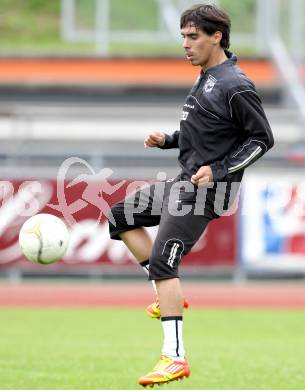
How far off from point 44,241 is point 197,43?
1702 mm

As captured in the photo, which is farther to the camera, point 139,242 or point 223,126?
point 139,242

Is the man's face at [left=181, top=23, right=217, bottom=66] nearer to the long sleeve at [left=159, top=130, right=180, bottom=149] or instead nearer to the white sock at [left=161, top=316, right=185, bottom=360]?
the long sleeve at [left=159, top=130, right=180, bottom=149]

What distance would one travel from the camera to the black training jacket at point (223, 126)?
6641mm

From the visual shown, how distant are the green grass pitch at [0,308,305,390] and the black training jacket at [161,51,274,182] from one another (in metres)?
1.61

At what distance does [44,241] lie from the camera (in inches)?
278

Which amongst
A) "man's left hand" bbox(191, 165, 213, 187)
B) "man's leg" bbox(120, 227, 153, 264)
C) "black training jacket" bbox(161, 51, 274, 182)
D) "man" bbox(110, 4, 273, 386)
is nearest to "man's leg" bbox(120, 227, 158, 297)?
"man's leg" bbox(120, 227, 153, 264)

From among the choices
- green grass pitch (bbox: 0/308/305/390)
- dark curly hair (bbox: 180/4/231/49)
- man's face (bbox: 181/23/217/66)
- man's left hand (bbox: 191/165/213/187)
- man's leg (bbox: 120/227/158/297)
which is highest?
dark curly hair (bbox: 180/4/231/49)

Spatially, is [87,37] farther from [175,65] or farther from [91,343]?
[91,343]

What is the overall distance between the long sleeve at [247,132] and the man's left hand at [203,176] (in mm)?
52

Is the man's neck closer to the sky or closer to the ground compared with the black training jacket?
closer to the sky

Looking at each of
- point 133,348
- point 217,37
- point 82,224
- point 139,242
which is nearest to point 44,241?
point 139,242

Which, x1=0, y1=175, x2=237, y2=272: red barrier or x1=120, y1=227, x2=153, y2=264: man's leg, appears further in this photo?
x1=0, y1=175, x2=237, y2=272: red barrier

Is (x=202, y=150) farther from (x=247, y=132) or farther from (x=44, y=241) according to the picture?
(x=44, y=241)

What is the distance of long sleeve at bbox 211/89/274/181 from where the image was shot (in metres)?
6.61
